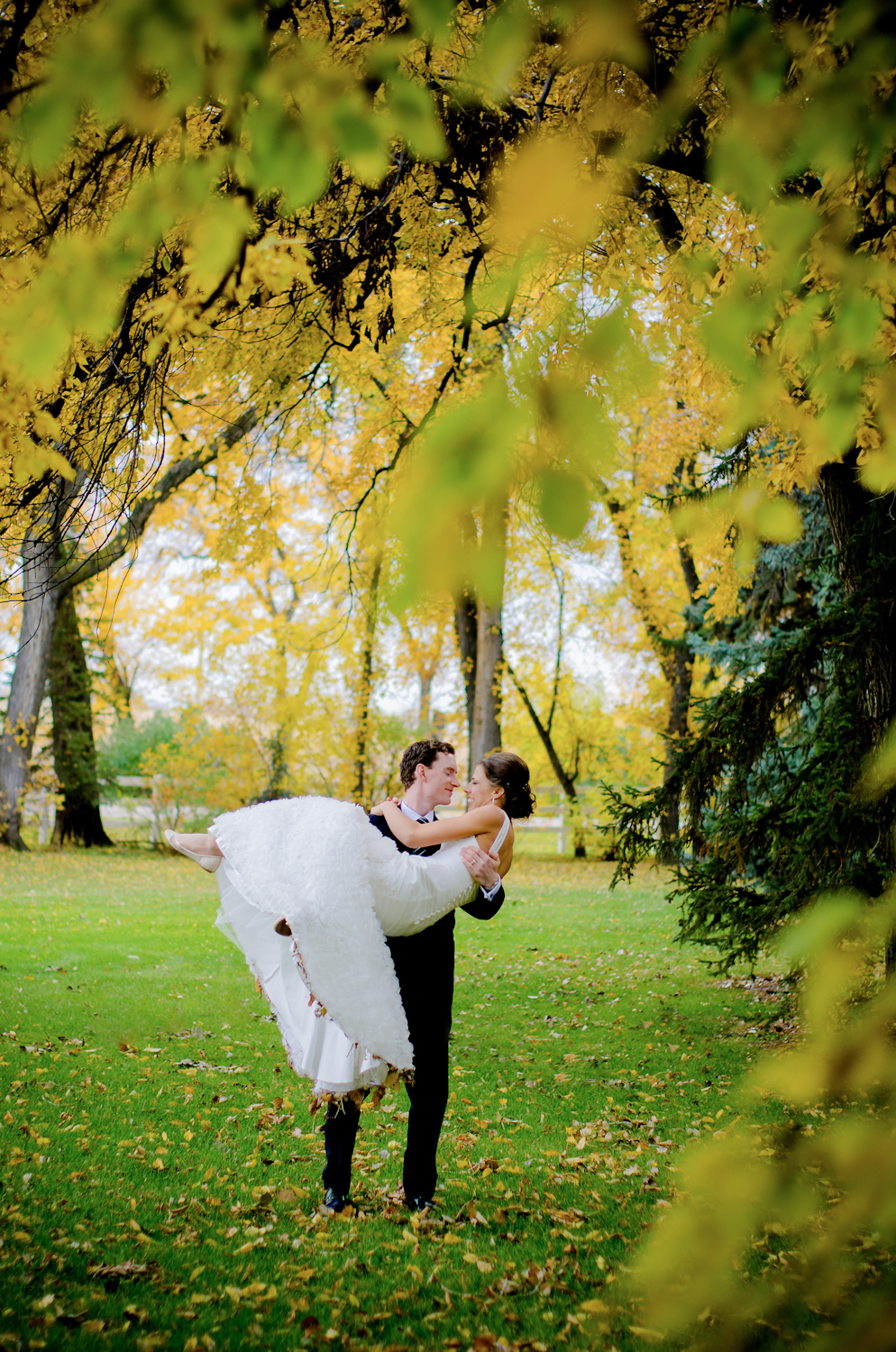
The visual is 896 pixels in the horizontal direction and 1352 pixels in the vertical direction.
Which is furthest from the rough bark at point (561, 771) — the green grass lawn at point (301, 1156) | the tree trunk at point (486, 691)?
the green grass lawn at point (301, 1156)

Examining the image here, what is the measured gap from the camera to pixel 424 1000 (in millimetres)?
3678

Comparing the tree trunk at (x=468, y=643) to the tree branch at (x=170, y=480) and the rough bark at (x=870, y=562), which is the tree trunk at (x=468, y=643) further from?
the rough bark at (x=870, y=562)

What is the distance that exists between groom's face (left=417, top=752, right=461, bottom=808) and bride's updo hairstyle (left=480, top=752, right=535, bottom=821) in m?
0.13

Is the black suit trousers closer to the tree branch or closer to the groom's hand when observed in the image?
the groom's hand

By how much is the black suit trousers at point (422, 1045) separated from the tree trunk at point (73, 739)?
1617 centimetres

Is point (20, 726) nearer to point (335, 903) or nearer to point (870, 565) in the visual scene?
point (870, 565)

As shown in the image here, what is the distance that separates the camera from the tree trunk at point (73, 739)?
61.0 feet

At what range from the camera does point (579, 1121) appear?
543cm

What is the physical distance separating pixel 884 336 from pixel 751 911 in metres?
3.81

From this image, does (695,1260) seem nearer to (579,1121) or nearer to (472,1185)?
(472,1185)

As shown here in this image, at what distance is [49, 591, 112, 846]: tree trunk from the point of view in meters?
18.6

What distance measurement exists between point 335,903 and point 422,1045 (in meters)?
0.82

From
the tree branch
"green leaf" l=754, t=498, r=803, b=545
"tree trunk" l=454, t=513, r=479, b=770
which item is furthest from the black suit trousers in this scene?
"tree trunk" l=454, t=513, r=479, b=770

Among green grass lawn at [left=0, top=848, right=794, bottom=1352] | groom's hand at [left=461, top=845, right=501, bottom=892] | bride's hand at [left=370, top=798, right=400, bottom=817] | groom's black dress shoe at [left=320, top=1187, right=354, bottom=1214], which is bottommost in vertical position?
green grass lawn at [left=0, top=848, right=794, bottom=1352]
